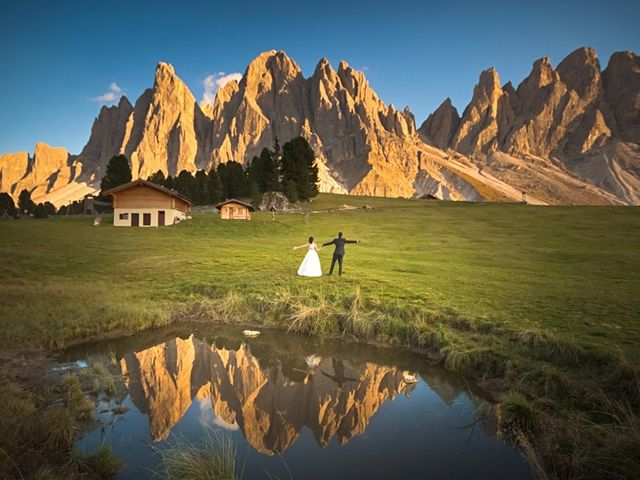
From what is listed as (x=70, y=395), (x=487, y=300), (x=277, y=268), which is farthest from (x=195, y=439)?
(x=277, y=268)

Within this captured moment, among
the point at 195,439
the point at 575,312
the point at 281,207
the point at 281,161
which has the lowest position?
the point at 195,439

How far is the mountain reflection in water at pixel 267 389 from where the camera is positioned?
890 centimetres

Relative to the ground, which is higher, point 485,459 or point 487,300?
point 487,300

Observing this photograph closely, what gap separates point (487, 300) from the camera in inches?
654

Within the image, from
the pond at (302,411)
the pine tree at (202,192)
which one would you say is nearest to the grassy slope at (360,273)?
the pond at (302,411)

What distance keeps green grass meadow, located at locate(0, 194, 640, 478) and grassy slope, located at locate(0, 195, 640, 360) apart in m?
0.11

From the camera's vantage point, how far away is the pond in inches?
296

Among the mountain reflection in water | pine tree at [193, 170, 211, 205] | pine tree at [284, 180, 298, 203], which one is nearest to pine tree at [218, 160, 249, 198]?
pine tree at [193, 170, 211, 205]

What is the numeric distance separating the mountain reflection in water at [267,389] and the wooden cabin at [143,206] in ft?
153

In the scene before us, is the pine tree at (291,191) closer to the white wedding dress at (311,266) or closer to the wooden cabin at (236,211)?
the wooden cabin at (236,211)

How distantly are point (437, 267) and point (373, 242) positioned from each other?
17.3 m

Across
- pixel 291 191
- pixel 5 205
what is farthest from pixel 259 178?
pixel 5 205

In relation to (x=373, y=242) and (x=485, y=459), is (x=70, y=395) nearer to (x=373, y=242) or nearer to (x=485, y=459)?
(x=485, y=459)

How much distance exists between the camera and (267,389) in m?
10.8
